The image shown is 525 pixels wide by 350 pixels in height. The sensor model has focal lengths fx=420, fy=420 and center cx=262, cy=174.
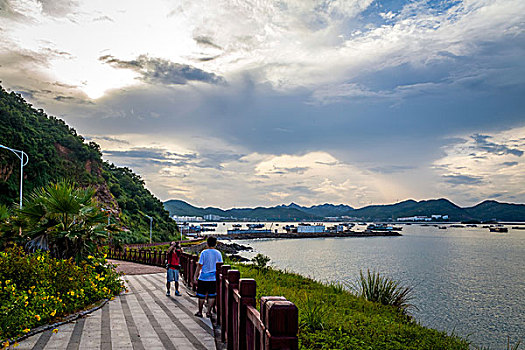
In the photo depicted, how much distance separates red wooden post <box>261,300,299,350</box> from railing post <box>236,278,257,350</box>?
1.57m

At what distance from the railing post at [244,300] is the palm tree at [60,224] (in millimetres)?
6874

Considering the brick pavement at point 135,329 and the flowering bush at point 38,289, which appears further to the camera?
the flowering bush at point 38,289

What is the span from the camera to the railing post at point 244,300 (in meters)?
4.57

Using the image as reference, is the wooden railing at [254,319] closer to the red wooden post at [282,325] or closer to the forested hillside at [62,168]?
the red wooden post at [282,325]

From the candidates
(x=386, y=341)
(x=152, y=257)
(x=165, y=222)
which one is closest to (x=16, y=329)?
(x=386, y=341)

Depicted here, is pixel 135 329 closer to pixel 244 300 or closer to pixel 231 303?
pixel 231 303

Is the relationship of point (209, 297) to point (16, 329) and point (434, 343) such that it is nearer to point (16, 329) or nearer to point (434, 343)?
point (16, 329)

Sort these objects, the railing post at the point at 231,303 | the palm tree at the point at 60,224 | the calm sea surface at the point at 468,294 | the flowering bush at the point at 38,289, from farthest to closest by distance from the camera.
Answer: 1. the calm sea surface at the point at 468,294
2. the palm tree at the point at 60,224
3. the flowering bush at the point at 38,289
4. the railing post at the point at 231,303

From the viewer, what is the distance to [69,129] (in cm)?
7762

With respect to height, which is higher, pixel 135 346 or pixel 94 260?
pixel 94 260

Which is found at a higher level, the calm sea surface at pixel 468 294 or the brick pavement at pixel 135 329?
the brick pavement at pixel 135 329

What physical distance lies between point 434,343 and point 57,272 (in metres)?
7.99

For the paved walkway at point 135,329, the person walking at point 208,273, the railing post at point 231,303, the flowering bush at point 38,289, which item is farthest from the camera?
the person walking at point 208,273

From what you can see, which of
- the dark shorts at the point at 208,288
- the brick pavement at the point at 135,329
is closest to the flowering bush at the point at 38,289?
the brick pavement at the point at 135,329
